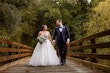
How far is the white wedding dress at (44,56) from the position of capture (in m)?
12.1

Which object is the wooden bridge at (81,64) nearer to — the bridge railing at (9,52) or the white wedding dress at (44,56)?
the bridge railing at (9,52)

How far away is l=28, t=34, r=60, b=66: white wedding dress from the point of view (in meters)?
12.1

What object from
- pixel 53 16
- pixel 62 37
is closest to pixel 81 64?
pixel 62 37

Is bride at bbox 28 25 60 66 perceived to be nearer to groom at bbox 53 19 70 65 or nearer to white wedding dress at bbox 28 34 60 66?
white wedding dress at bbox 28 34 60 66

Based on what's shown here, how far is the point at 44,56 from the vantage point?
12398mm

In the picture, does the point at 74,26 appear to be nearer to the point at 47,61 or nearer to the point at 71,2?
the point at 71,2

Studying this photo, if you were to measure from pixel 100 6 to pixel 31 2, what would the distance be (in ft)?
27.5

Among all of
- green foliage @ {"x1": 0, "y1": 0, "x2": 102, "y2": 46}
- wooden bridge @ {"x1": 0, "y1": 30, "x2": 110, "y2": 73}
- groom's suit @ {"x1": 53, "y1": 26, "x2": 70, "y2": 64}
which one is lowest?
wooden bridge @ {"x1": 0, "y1": 30, "x2": 110, "y2": 73}

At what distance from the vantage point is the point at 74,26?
1545 inches

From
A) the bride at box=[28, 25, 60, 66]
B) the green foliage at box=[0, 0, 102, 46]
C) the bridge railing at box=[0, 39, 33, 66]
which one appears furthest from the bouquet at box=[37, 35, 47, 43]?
the green foliage at box=[0, 0, 102, 46]

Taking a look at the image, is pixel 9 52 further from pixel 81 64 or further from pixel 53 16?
pixel 53 16

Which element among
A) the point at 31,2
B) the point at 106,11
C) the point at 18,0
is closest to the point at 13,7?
the point at 18,0

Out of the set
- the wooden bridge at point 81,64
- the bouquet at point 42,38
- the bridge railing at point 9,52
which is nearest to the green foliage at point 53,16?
the bridge railing at point 9,52

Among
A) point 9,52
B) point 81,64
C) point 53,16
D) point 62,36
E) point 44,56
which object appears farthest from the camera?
point 53,16
